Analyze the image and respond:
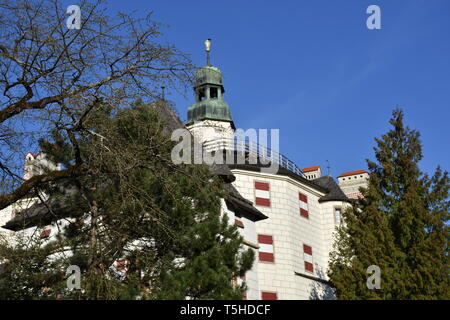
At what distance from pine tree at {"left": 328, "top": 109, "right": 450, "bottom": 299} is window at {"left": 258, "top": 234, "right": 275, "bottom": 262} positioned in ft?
35.9

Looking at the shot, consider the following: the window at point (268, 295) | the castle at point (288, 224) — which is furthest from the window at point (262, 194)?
the window at point (268, 295)

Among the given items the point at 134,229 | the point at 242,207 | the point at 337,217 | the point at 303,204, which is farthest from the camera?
the point at 337,217

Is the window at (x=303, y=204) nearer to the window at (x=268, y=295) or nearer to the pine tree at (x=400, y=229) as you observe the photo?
the window at (x=268, y=295)

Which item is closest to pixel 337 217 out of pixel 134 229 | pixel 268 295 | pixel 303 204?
pixel 303 204

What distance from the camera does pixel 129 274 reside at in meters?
14.6

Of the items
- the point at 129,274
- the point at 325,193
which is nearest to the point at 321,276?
the point at 325,193

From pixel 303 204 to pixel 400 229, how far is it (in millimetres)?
17691

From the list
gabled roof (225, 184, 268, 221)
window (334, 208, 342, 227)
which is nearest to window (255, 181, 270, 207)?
window (334, 208, 342, 227)

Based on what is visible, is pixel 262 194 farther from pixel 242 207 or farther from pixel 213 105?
pixel 213 105

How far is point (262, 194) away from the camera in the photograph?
38312 mm

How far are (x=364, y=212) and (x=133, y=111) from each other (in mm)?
15795

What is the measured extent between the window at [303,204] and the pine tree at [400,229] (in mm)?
14067

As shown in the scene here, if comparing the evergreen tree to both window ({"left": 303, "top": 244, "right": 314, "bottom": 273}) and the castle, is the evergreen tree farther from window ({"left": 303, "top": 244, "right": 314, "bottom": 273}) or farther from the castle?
window ({"left": 303, "top": 244, "right": 314, "bottom": 273})
